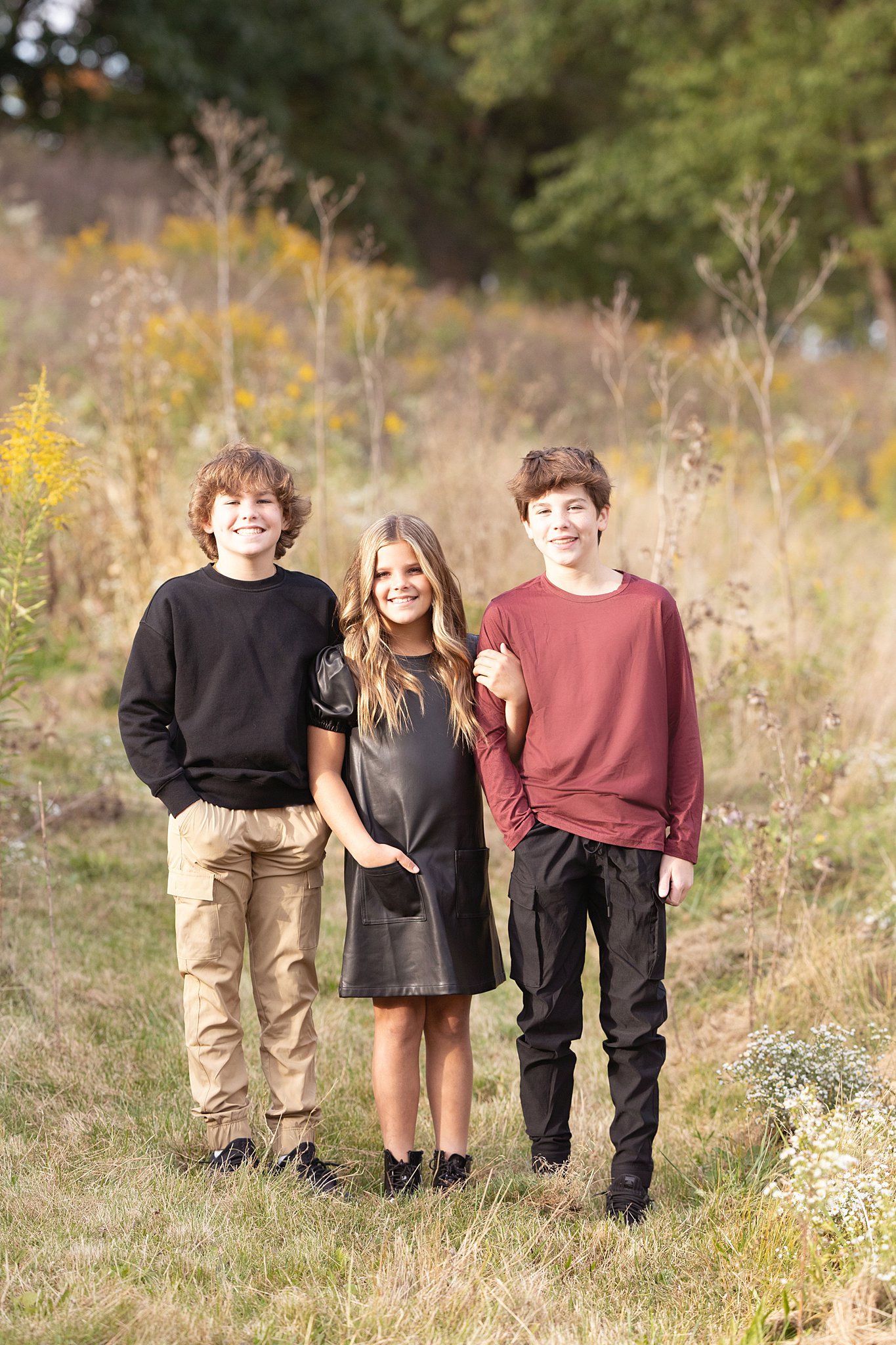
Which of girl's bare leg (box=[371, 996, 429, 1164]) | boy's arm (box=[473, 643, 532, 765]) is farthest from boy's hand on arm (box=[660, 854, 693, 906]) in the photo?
girl's bare leg (box=[371, 996, 429, 1164])

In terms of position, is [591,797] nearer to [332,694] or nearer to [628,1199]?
[332,694]

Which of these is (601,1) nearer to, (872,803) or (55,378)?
(55,378)

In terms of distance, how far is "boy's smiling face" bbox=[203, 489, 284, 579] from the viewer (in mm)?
2883

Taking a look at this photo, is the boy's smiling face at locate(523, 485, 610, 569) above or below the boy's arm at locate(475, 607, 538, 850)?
above

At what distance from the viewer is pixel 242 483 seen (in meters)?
2.89

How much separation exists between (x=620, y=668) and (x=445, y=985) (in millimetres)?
840

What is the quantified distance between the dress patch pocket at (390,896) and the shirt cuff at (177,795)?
44cm

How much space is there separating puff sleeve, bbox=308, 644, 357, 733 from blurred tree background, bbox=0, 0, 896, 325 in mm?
11427

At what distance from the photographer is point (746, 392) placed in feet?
37.1

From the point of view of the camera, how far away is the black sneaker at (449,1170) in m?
2.86

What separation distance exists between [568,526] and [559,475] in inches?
4.8

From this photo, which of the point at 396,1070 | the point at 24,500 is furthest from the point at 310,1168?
the point at 24,500

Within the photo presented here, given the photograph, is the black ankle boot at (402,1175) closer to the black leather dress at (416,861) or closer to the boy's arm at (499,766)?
the black leather dress at (416,861)

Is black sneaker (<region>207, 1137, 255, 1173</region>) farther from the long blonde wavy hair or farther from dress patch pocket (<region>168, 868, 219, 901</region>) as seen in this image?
the long blonde wavy hair
